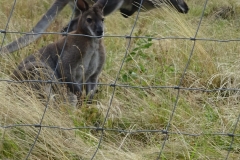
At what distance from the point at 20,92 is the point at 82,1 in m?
1.55

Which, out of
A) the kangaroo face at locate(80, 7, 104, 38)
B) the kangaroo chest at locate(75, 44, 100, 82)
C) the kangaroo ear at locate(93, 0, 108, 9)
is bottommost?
the kangaroo chest at locate(75, 44, 100, 82)

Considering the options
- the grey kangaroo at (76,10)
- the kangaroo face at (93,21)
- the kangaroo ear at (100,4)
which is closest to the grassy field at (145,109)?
the grey kangaroo at (76,10)

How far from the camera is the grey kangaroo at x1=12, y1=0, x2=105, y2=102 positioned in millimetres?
5938

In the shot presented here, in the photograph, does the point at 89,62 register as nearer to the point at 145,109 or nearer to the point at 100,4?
the point at 100,4

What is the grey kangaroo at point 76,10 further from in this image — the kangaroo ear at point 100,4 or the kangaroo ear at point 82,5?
the kangaroo ear at point 100,4

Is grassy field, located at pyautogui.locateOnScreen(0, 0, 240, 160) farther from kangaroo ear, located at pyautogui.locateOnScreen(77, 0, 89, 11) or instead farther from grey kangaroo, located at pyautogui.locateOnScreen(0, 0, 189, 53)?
kangaroo ear, located at pyautogui.locateOnScreen(77, 0, 89, 11)

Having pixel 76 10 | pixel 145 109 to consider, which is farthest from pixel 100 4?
pixel 145 109

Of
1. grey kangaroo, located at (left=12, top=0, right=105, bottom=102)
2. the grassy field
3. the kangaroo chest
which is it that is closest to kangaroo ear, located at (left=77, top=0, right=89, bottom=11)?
grey kangaroo, located at (left=12, top=0, right=105, bottom=102)

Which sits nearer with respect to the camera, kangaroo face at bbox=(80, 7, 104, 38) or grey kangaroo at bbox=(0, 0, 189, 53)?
kangaroo face at bbox=(80, 7, 104, 38)

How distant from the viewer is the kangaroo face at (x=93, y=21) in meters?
5.97

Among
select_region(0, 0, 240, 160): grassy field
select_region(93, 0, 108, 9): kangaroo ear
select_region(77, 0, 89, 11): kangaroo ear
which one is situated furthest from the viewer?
select_region(93, 0, 108, 9): kangaroo ear

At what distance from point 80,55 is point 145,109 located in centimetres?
129

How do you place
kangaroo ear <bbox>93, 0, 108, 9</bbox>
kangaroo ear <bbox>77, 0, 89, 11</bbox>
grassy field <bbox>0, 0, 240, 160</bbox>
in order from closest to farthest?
grassy field <bbox>0, 0, 240, 160</bbox> < kangaroo ear <bbox>77, 0, 89, 11</bbox> < kangaroo ear <bbox>93, 0, 108, 9</bbox>

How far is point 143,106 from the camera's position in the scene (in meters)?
5.02
